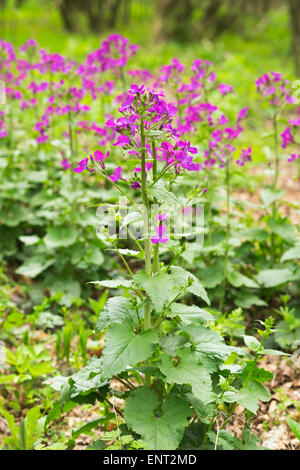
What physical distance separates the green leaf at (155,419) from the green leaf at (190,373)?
0.38 feet

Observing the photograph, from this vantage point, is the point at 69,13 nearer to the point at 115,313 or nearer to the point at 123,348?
the point at 115,313

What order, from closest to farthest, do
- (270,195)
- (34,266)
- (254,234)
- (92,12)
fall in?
(270,195) → (254,234) → (34,266) → (92,12)

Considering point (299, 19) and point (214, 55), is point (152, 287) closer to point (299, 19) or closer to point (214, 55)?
point (299, 19)

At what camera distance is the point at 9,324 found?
285 cm

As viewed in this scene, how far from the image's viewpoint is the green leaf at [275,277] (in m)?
3.02

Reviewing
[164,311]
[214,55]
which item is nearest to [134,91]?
[164,311]

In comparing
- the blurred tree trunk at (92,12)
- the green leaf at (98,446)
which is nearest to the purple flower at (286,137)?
the green leaf at (98,446)

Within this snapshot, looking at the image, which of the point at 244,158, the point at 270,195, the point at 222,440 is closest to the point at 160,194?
the point at 222,440

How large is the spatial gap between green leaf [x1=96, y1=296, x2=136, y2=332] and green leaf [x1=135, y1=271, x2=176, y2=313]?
139 mm

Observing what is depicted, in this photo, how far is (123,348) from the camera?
1.67 metres

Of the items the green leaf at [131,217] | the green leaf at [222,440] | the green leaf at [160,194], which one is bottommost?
the green leaf at [222,440]

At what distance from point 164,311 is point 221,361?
0.28m

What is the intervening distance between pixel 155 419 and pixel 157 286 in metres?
0.46

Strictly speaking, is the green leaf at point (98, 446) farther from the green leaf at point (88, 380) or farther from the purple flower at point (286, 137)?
the purple flower at point (286, 137)
